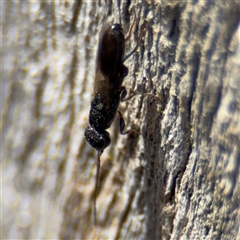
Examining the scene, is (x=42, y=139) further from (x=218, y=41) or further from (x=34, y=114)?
(x=218, y=41)

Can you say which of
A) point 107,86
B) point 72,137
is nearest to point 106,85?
point 107,86

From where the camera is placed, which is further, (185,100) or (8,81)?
(8,81)

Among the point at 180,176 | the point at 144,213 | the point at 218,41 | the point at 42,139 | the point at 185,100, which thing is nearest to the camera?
the point at 218,41

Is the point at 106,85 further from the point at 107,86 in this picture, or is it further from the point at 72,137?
the point at 72,137

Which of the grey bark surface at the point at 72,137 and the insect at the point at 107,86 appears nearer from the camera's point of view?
the grey bark surface at the point at 72,137

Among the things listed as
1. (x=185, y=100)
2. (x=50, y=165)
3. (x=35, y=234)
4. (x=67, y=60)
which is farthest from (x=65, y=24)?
(x=35, y=234)

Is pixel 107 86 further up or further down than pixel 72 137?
further up

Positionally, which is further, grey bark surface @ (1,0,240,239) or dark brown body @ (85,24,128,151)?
dark brown body @ (85,24,128,151)

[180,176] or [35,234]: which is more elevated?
[180,176]
